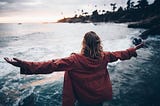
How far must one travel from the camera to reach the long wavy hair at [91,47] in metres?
2.92

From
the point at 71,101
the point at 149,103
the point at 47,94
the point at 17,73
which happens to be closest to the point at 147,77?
the point at 149,103

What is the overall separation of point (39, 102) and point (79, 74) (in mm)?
4801

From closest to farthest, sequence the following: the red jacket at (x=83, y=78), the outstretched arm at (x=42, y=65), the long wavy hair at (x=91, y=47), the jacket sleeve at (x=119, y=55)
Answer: the outstretched arm at (x=42, y=65) < the red jacket at (x=83, y=78) < the long wavy hair at (x=91, y=47) < the jacket sleeve at (x=119, y=55)

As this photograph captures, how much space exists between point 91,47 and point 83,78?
42cm

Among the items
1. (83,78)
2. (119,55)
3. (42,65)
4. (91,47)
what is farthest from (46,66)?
(119,55)

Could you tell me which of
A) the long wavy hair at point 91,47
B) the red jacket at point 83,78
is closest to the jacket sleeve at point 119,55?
the red jacket at point 83,78

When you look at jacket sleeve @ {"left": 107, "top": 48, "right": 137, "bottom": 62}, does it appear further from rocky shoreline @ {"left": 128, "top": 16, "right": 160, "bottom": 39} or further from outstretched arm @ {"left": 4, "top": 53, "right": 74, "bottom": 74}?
rocky shoreline @ {"left": 128, "top": 16, "right": 160, "bottom": 39}

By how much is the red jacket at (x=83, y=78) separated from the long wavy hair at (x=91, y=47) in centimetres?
7

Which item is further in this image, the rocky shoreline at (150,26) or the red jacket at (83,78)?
the rocky shoreline at (150,26)

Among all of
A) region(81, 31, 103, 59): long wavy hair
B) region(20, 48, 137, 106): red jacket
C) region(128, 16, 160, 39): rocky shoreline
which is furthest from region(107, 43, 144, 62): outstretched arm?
region(128, 16, 160, 39): rocky shoreline

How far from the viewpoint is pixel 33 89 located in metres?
8.43

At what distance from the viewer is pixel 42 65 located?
2.65 meters

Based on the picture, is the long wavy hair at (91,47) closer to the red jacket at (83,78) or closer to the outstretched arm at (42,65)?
the red jacket at (83,78)

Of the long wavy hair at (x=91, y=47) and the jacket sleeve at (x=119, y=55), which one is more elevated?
the long wavy hair at (x=91, y=47)
